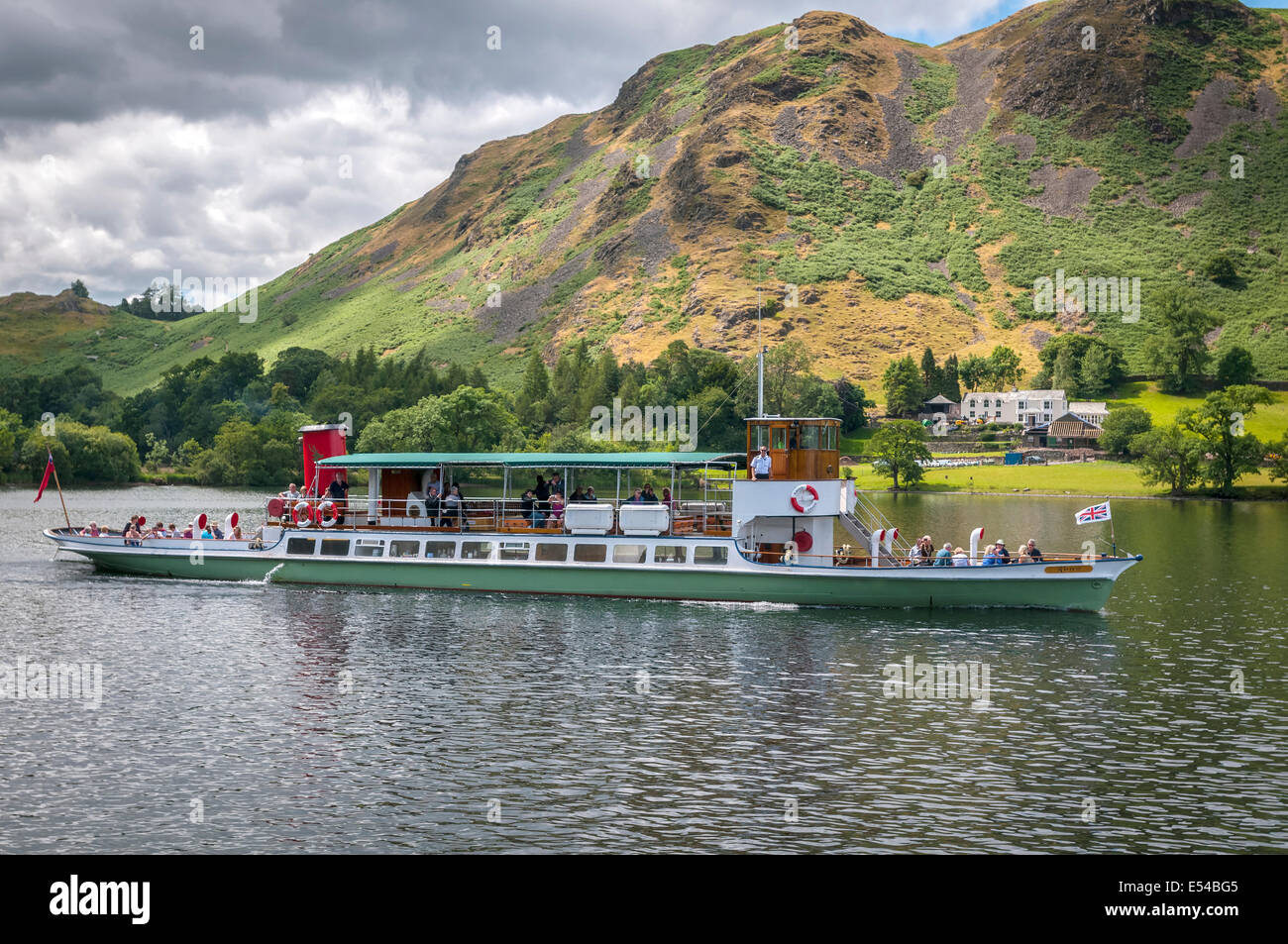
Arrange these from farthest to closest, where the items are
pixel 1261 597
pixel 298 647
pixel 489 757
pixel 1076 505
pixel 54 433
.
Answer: pixel 54 433, pixel 1076 505, pixel 1261 597, pixel 298 647, pixel 489 757

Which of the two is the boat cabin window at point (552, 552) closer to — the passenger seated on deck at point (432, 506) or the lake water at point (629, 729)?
the lake water at point (629, 729)

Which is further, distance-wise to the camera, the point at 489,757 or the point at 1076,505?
the point at 1076,505

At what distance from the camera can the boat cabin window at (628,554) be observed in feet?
172

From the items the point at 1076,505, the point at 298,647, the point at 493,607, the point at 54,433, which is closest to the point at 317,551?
the point at 493,607

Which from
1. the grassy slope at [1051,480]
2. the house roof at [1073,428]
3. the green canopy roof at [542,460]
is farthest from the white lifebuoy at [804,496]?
the house roof at [1073,428]

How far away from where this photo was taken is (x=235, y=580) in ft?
193

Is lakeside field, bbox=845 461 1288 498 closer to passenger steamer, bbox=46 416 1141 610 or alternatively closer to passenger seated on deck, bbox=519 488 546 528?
passenger seated on deck, bbox=519 488 546 528

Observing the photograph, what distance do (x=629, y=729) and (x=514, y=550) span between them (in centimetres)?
2474

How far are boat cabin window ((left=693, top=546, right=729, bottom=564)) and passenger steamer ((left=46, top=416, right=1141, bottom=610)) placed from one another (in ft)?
0.21

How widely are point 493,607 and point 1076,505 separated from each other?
3811 inches

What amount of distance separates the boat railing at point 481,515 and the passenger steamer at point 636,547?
0.34 ft

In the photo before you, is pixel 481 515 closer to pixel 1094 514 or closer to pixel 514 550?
pixel 514 550
